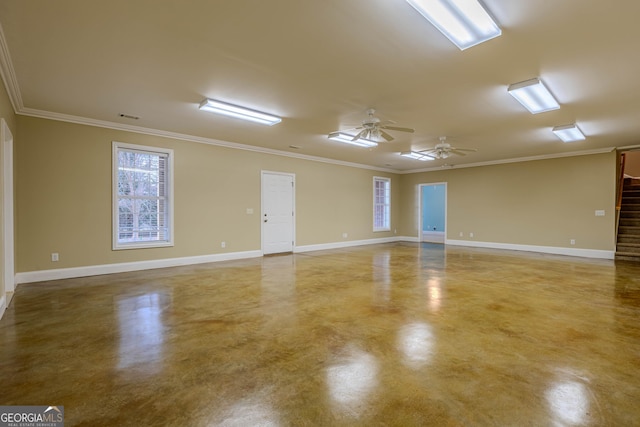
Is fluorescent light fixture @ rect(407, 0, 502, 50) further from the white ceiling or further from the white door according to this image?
the white door

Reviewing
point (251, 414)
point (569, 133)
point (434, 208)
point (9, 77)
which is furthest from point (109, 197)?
point (434, 208)

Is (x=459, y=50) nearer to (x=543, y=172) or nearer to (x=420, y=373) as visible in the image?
(x=420, y=373)

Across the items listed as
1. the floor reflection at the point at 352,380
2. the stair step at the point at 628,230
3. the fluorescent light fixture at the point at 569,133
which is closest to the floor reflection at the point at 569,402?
the floor reflection at the point at 352,380

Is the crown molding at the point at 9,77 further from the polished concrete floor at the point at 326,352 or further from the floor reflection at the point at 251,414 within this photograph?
the floor reflection at the point at 251,414

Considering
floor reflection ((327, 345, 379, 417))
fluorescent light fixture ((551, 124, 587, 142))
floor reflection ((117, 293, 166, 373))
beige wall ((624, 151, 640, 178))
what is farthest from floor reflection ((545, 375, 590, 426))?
beige wall ((624, 151, 640, 178))

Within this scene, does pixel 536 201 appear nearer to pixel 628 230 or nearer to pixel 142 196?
pixel 628 230

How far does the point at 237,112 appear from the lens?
179 inches

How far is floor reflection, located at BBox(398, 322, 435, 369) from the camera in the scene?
235 centimetres

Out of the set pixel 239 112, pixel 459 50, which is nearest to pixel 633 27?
pixel 459 50

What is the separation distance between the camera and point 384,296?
4.07m

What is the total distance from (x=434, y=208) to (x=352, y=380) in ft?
46.1

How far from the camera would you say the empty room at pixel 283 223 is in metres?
2.00

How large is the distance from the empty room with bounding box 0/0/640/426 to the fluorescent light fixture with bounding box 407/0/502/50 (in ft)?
0.07

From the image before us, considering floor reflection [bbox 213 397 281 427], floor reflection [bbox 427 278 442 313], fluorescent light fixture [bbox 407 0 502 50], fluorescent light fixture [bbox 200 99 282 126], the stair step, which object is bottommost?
floor reflection [bbox 213 397 281 427]
